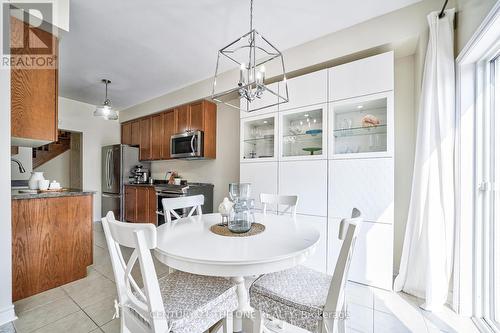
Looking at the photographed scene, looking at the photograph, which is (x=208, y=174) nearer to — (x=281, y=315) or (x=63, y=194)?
(x=63, y=194)

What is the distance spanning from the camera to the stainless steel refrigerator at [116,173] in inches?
181

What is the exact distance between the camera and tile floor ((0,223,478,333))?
5.24 feet

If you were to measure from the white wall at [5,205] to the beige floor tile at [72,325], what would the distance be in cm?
35

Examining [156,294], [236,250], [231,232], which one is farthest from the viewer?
[231,232]

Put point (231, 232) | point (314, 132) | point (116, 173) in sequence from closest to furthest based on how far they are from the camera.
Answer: point (231, 232) → point (314, 132) → point (116, 173)

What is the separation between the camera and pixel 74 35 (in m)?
2.41

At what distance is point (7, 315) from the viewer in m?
1.65

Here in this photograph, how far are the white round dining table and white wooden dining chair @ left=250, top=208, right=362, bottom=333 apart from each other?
174mm

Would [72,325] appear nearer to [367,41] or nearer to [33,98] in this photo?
[33,98]

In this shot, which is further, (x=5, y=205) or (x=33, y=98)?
(x=33, y=98)

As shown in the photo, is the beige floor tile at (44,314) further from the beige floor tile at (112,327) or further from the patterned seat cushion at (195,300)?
the patterned seat cushion at (195,300)

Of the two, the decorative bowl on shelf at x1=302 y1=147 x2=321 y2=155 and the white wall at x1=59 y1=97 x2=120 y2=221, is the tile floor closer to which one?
the decorative bowl on shelf at x1=302 y1=147 x2=321 y2=155

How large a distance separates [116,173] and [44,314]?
3298mm

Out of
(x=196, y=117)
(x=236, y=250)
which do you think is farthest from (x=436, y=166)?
(x=196, y=117)
